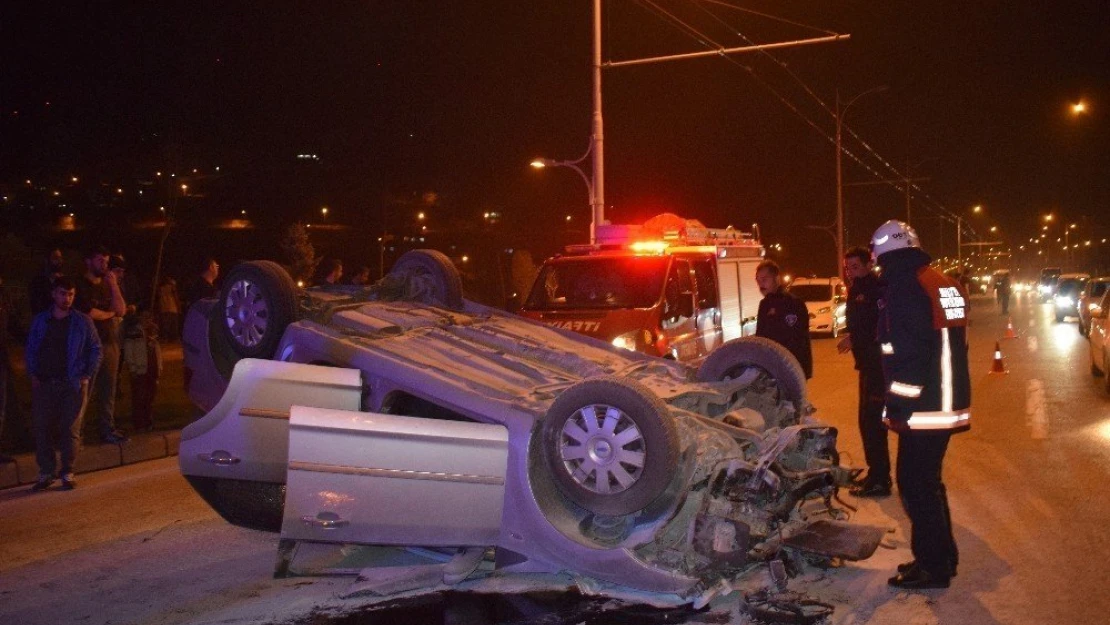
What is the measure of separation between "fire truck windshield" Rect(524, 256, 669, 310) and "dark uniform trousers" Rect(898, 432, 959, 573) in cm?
490

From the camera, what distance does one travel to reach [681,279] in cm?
1046

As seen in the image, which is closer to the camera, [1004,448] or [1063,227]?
[1004,448]

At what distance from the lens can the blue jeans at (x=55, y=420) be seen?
7.98 metres

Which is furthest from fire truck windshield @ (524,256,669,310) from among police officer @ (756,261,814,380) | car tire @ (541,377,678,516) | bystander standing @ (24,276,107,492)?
car tire @ (541,377,678,516)

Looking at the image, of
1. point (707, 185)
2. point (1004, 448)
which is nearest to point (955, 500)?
point (1004, 448)

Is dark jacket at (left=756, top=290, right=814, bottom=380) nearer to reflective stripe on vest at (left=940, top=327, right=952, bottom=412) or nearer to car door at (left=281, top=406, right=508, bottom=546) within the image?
reflective stripe on vest at (left=940, top=327, right=952, bottom=412)

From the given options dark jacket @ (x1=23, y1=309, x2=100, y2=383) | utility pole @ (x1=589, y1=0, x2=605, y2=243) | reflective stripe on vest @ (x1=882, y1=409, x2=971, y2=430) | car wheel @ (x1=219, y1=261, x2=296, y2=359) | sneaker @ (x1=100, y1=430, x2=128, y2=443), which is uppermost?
utility pole @ (x1=589, y1=0, x2=605, y2=243)

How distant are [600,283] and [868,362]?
383 centimetres

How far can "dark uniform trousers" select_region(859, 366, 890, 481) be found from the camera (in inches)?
283

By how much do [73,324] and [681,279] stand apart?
231 inches

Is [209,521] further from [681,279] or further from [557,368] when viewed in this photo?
[681,279]

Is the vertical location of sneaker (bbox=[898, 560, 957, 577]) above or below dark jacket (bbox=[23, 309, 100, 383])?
below

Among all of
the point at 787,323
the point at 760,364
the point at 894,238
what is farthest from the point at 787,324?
the point at 894,238

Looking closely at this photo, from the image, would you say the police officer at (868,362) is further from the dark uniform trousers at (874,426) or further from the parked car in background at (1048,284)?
the parked car in background at (1048,284)
